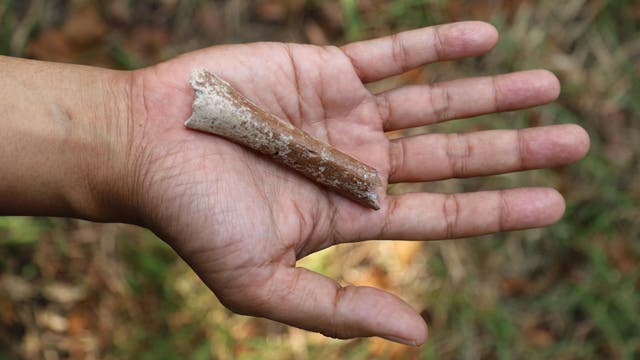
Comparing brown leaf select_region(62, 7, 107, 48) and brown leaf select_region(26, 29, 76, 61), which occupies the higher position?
brown leaf select_region(62, 7, 107, 48)

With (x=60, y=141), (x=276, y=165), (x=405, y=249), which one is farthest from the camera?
(x=405, y=249)

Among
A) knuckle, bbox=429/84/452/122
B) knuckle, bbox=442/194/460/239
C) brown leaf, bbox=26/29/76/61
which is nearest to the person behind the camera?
knuckle, bbox=442/194/460/239

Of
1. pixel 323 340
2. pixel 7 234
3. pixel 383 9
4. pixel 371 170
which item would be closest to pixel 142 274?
pixel 7 234

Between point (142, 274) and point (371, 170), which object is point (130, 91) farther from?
point (142, 274)

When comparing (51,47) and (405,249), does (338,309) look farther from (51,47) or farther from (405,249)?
(51,47)

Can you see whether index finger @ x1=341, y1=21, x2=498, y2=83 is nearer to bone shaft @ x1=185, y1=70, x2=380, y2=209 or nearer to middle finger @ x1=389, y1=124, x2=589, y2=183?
middle finger @ x1=389, y1=124, x2=589, y2=183

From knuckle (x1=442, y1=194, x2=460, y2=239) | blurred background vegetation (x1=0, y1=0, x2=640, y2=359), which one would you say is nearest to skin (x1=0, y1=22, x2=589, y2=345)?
knuckle (x1=442, y1=194, x2=460, y2=239)

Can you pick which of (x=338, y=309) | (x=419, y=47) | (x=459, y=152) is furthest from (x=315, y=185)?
(x=419, y=47)
